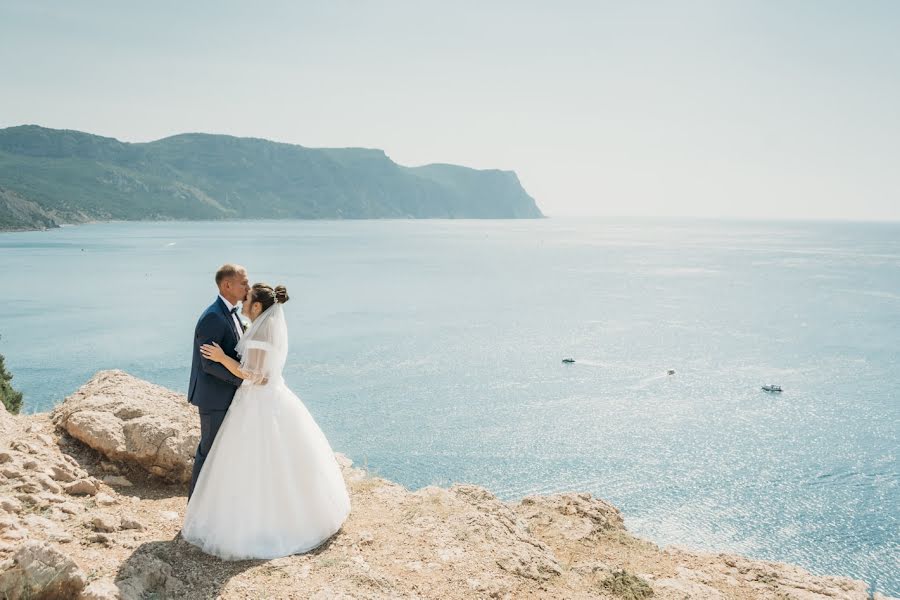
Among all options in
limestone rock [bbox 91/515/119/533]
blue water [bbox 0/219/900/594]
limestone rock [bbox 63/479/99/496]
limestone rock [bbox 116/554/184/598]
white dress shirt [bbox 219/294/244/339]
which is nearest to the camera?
limestone rock [bbox 116/554/184/598]

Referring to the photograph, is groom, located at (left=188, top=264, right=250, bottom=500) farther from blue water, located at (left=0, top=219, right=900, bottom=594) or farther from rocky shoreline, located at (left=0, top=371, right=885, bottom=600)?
blue water, located at (left=0, top=219, right=900, bottom=594)

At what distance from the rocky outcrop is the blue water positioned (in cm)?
2701

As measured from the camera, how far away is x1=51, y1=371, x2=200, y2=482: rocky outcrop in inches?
330

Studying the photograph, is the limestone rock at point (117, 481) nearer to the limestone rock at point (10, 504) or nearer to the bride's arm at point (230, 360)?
the limestone rock at point (10, 504)

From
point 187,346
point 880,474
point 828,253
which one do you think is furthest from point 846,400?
point 828,253

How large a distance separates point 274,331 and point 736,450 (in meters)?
41.5

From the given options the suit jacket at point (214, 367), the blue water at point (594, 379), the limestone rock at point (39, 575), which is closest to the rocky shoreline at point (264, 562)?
the limestone rock at point (39, 575)

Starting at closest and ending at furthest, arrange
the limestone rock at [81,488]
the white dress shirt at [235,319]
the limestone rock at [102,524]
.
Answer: the limestone rock at [102,524] → the white dress shirt at [235,319] → the limestone rock at [81,488]

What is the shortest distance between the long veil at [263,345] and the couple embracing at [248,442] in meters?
0.01

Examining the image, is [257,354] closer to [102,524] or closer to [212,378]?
[212,378]

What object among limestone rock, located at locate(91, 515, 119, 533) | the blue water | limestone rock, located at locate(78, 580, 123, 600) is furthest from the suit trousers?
the blue water

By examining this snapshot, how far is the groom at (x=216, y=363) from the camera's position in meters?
6.61

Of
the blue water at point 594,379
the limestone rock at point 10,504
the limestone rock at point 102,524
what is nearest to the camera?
the limestone rock at point 10,504

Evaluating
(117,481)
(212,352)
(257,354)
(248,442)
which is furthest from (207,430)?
(117,481)
